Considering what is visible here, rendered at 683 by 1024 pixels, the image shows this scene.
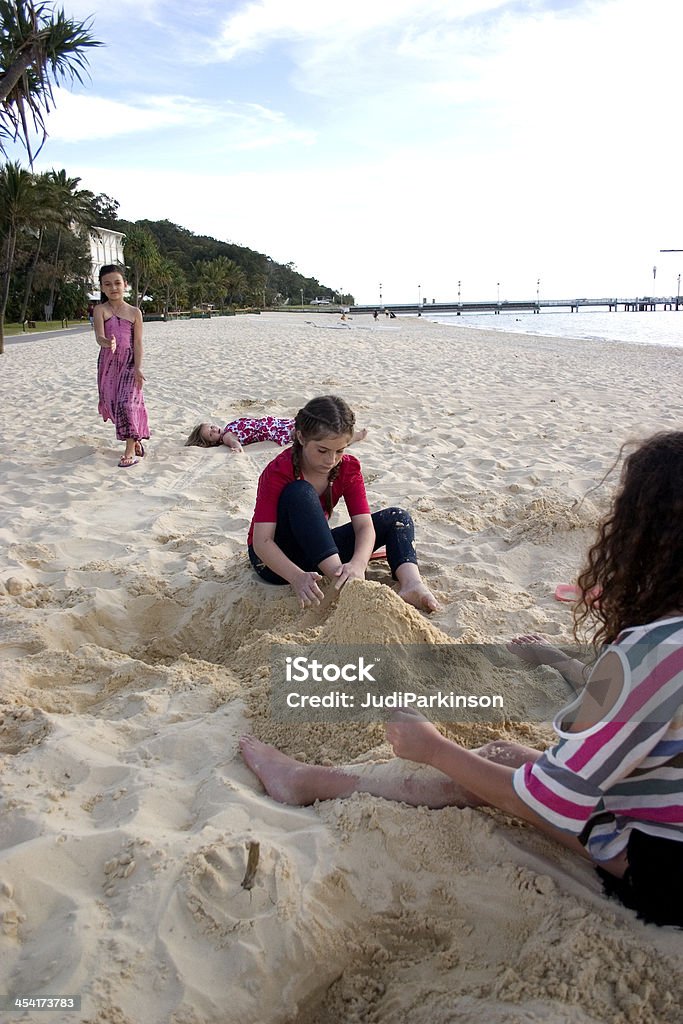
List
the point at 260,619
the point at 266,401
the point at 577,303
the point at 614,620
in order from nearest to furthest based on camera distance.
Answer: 1. the point at 614,620
2. the point at 260,619
3. the point at 266,401
4. the point at 577,303

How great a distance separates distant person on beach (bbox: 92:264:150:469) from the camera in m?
5.77

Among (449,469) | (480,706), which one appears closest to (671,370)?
(449,469)

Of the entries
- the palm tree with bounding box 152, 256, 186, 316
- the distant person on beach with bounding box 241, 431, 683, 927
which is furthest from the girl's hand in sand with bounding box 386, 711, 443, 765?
the palm tree with bounding box 152, 256, 186, 316

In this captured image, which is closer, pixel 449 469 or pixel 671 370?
pixel 449 469

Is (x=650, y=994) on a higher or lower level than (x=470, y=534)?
lower

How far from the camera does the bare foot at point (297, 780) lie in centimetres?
185

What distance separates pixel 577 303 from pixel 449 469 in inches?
4803

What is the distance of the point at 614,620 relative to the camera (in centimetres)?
152

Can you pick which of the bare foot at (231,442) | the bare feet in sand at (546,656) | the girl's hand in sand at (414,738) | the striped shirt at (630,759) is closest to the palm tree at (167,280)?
the bare foot at (231,442)

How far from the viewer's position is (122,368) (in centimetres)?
597

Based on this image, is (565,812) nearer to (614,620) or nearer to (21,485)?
(614,620)

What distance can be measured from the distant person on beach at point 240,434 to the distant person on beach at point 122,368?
18.7 inches

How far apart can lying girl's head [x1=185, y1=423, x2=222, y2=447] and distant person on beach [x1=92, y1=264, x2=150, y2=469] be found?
44 centimetres

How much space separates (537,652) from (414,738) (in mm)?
1005
